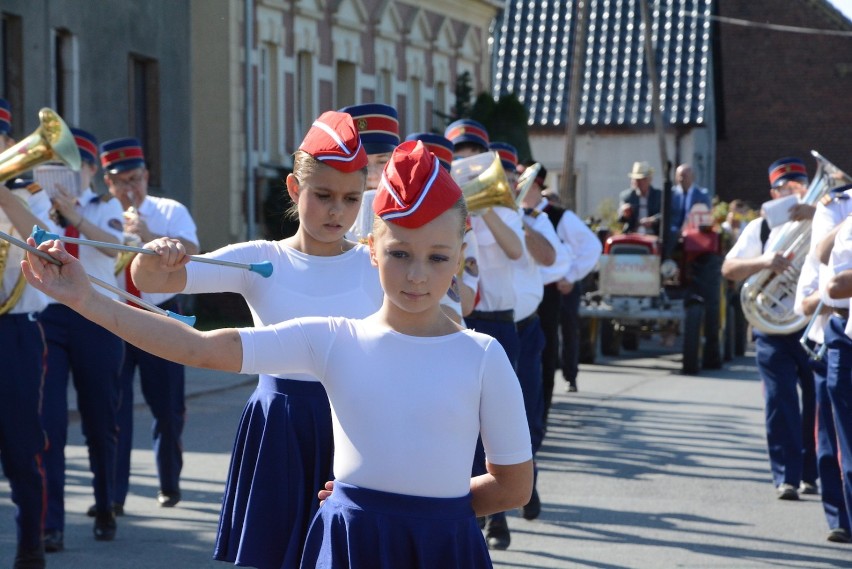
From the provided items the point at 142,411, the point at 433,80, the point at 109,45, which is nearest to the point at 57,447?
the point at 142,411

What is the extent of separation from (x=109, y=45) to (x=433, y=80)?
13.2 metres

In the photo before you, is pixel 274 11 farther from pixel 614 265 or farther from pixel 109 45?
pixel 614 265

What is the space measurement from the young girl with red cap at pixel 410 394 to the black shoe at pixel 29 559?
3.52m

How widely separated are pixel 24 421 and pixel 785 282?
5.14m

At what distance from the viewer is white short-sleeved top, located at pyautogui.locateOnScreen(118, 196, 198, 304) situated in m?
8.91

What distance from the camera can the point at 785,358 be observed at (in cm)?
966

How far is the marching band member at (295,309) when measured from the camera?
4.71 meters

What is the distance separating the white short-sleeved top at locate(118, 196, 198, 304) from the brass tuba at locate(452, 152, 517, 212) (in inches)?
66.2

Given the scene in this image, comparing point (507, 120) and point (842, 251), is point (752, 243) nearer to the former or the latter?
point (842, 251)

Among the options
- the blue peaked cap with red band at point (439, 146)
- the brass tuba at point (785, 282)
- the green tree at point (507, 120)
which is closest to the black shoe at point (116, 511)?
the blue peaked cap with red band at point (439, 146)

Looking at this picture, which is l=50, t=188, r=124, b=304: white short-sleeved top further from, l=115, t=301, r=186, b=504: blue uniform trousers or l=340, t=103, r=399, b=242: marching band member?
l=340, t=103, r=399, b=242: marching band member

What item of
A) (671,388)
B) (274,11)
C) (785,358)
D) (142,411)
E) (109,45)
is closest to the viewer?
(785,358)

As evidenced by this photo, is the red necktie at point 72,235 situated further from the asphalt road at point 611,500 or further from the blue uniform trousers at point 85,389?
the asphalt road at point 611,500

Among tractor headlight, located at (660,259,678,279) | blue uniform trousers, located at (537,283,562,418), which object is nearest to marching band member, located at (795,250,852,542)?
blue uniform trousers, located at (537,283,562,418)
